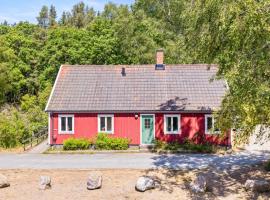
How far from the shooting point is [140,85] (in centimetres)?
2984

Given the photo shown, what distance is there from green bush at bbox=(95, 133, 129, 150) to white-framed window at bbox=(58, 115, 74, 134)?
2.33 m

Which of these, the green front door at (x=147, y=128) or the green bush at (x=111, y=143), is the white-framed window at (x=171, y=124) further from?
the green bush at (x=111, y=143)

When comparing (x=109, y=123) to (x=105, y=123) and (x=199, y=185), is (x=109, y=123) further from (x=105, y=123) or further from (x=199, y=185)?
(x=199, y=185)

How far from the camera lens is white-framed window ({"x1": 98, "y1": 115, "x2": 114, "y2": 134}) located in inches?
1091

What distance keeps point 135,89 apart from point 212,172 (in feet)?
36.5

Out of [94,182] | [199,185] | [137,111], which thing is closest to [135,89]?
[137,111]

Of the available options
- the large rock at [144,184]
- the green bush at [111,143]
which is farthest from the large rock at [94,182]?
the green bush at [111,143]

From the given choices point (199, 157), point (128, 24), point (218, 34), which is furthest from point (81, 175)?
point (128, 24)

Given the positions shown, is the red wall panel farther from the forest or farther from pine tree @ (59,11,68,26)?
pine tree @ (59,11,68,26)

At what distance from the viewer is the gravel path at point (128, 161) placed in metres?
21.6

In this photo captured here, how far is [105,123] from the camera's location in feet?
91.2

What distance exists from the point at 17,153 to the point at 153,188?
38.6 feet

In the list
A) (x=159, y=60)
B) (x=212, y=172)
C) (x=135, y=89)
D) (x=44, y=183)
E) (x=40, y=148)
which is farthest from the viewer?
(x=159, y=60)

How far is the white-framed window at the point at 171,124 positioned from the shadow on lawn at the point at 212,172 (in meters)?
3.36
